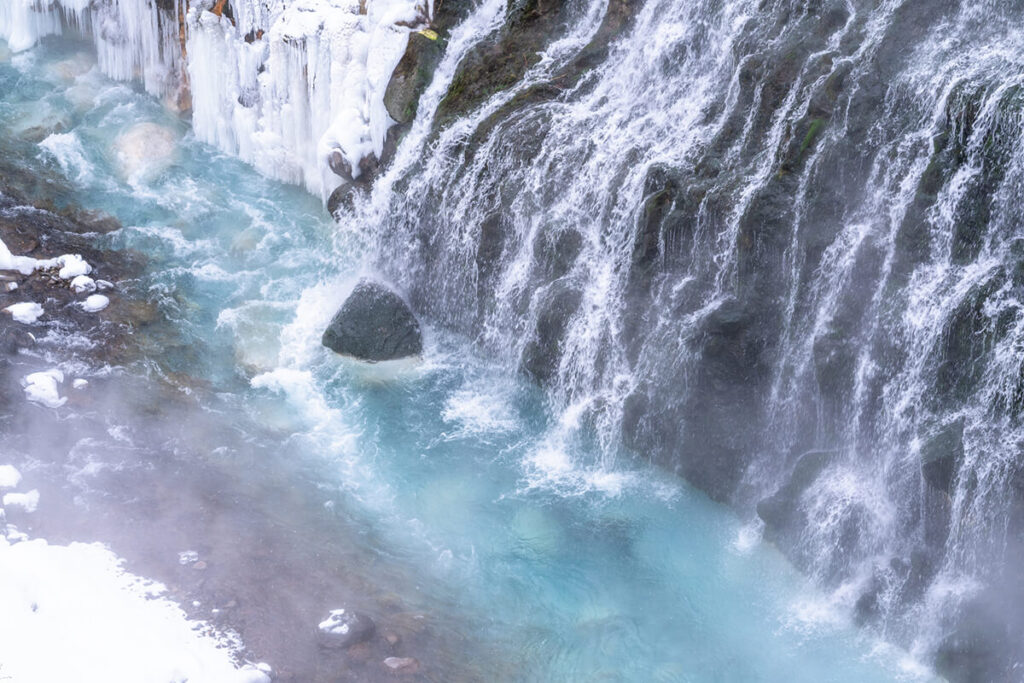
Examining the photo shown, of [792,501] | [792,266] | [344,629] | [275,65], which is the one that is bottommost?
[344,629]

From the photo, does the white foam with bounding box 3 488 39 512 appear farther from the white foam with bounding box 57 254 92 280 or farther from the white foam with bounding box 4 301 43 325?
the white foam with bounding box 57 254 92 280

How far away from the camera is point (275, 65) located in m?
17.0

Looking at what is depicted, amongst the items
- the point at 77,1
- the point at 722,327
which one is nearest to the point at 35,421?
the point at 722,327

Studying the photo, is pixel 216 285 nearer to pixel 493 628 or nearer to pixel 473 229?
pixel 473 229

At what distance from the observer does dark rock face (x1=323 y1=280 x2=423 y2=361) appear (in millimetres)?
14266

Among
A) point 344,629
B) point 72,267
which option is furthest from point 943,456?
point 72,267

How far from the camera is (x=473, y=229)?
14.3m

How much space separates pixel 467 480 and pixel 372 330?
9.08 feet

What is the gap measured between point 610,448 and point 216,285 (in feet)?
21.2

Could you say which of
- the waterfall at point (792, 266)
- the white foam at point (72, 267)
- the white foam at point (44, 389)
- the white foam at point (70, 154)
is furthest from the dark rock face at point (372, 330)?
the white foam at point (70, 154)

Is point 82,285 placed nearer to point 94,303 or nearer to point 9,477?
point 94,303

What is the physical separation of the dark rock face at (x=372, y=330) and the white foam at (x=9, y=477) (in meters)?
4.28

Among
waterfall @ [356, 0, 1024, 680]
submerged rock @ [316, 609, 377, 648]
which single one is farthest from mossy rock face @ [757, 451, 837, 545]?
submerged rock @ [316, 609, 377, 648]

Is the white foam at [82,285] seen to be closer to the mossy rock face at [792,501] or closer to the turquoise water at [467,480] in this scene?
the turquoise water at [467,480]
